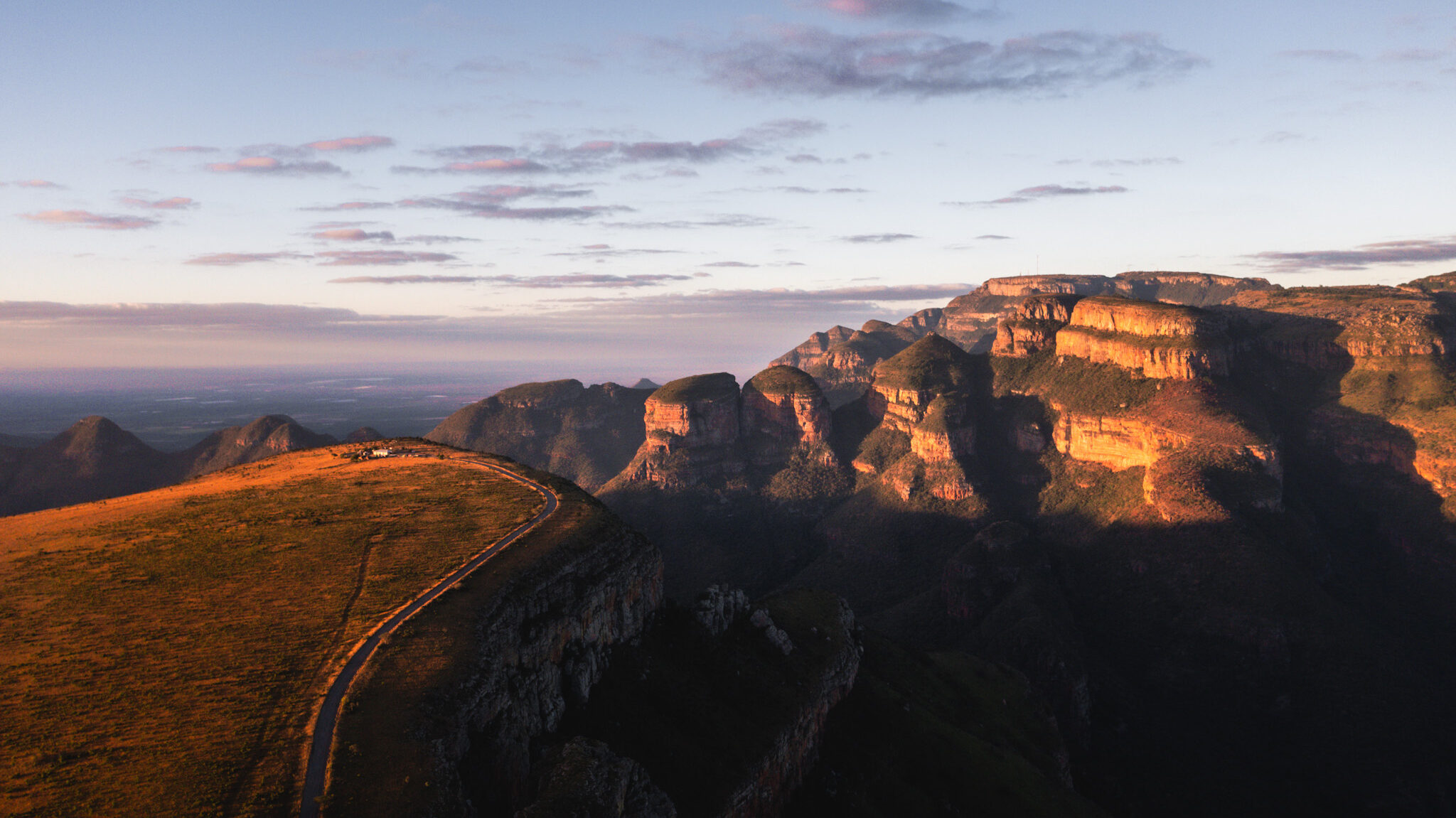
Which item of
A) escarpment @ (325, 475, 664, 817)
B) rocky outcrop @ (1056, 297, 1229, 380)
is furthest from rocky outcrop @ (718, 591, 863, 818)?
rocky outcrop @ (1056, 297, 1229, 380)

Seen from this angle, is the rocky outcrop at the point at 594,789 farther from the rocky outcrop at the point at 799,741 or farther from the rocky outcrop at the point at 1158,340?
the rocky outcrop at the point at 1158,340

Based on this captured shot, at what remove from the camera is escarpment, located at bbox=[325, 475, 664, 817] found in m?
32.1

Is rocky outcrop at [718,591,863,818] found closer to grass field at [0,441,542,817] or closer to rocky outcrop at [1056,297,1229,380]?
grass field at [0,441,542,817]

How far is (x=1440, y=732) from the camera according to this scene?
97375mm

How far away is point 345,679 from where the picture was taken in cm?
3803

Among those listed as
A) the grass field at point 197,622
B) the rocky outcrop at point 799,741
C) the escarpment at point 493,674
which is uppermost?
the grass field at point 197,622

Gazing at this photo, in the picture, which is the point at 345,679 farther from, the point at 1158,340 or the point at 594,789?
the point at 1158,340

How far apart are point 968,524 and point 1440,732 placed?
9121 centimetres

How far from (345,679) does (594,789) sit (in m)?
15.3

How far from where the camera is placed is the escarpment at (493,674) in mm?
32094

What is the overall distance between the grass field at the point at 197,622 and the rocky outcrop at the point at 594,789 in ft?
36.8

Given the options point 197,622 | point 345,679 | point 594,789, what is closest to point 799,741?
point 594,789

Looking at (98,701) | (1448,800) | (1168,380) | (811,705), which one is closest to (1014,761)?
(811,705)

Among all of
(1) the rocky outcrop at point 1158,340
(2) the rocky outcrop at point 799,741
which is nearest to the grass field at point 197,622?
(2) the rocky outcrop at point 799,741
